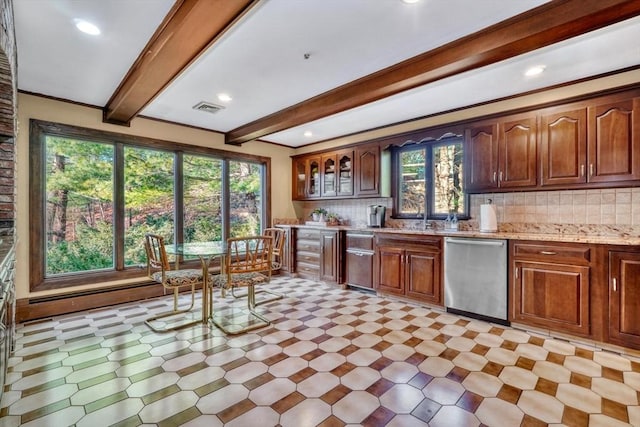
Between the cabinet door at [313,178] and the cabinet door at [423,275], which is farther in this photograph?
the cabinet door at [313,178]

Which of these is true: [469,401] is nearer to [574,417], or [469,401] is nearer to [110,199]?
[574,417]

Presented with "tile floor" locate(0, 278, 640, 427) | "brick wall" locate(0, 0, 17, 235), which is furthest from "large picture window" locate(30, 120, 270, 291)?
"brick wall" locate(0, 0, 17, 235)

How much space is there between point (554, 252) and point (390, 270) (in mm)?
1742

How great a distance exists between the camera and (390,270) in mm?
3967

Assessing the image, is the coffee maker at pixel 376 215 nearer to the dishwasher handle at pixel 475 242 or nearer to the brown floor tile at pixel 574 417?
the dishwasher handle at pixel 475 242

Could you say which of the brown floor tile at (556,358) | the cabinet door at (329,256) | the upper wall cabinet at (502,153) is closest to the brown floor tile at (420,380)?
the brown floor tile at (556,358)

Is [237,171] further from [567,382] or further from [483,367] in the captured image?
[567,382]

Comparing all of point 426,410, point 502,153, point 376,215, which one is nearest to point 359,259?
point 376,215

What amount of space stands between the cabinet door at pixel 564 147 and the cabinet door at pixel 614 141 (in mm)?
65

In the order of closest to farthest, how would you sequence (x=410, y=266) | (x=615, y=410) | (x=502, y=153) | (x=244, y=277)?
1. (x=615, y=410)
2. (x=244, y=277)
3. (x=502, y=153)
4. (x=410, y=266)

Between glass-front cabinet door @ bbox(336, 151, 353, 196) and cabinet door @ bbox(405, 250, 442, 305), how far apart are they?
161 cm

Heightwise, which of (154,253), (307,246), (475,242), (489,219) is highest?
(489,219)

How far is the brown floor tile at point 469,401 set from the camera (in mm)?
1778

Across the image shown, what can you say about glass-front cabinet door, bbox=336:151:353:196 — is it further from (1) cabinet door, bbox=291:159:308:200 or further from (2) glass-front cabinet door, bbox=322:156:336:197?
(1) cabinet door, bbox=291:159:308:200
